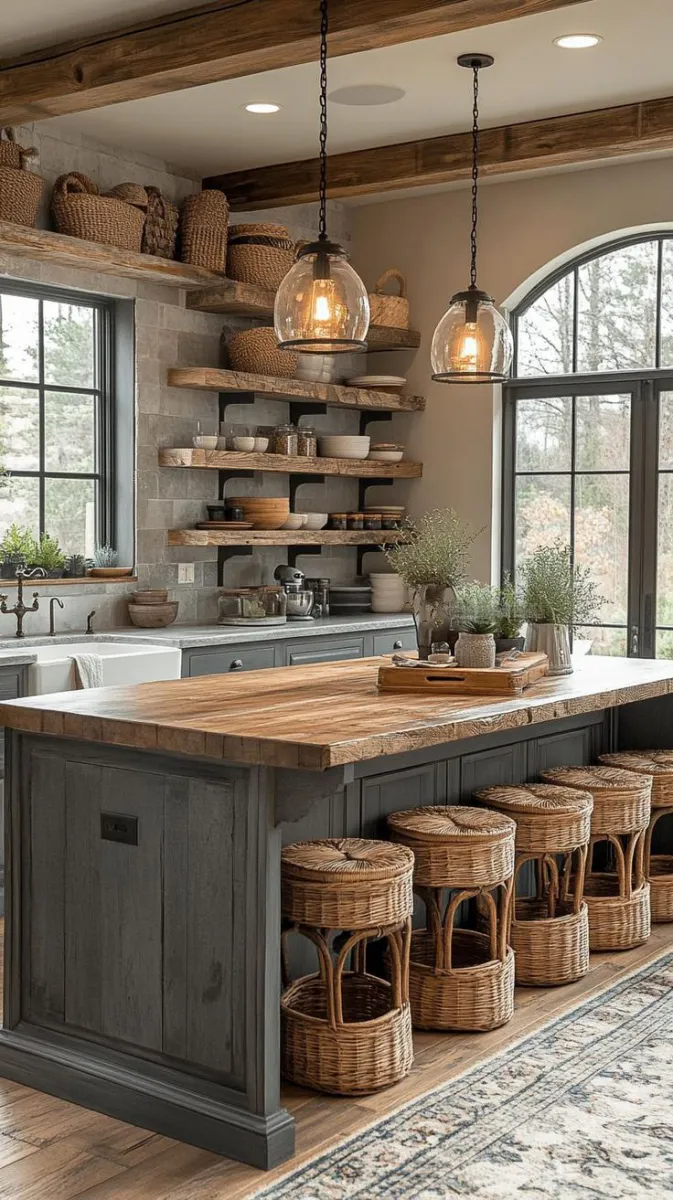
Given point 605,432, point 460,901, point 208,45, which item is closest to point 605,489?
point 605,432

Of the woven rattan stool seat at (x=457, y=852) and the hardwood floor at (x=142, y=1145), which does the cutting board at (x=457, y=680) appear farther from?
the hardwood floor at (x=142, y=1145)

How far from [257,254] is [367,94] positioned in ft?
3.70

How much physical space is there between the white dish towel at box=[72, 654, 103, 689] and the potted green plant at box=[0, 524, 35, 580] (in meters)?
0.68

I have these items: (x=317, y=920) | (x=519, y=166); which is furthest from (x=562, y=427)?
(x=317, y=920)

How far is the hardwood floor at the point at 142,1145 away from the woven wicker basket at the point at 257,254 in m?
3.91

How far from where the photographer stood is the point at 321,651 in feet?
20.3

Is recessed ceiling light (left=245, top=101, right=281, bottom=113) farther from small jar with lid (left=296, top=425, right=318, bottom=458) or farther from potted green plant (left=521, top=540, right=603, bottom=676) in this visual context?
potted green plant (left=521, top=540, right=603, bottom=676)

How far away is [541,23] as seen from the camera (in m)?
4.61

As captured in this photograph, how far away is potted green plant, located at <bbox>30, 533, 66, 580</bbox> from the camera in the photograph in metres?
5.65

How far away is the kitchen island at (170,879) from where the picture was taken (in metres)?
2.96

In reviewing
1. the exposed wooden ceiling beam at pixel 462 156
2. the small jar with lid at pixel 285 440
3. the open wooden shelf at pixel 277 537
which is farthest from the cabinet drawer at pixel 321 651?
the exposed wooden ceiling beam at pixel 462 156

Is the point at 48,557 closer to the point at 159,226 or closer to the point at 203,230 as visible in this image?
the point at 159,226

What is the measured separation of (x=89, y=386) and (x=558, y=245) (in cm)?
242

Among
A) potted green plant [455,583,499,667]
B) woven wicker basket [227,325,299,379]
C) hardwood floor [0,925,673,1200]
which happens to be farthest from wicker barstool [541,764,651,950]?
woven wicker basket [227,325,299,379]
